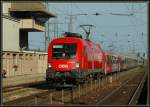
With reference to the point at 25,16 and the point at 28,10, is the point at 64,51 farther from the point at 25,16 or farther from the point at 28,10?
the point at 25,16

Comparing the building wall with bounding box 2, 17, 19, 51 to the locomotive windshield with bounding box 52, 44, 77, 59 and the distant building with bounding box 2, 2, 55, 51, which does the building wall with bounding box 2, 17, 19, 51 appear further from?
the locomotive windshield with bounding box 52, 44, 77, 59

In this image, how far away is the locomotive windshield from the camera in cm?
2672

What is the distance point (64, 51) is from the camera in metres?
26.9

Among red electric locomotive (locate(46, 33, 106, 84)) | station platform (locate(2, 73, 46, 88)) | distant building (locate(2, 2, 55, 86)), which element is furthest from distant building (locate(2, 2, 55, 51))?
red electric locomotive (locate(46, 33, 106, 84))

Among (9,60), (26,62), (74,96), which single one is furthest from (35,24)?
(74,96)

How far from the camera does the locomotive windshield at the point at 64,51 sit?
2672cm

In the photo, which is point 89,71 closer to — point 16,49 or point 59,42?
point 59,42

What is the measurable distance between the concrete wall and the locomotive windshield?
2444 cm

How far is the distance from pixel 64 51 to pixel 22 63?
32.8m

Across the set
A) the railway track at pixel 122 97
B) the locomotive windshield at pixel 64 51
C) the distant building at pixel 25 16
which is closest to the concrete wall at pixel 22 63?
the distant building at pixel 25 16

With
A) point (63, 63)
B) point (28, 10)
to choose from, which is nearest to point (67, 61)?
point (63, 63)

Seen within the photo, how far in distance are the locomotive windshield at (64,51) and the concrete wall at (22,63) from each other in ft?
80.2

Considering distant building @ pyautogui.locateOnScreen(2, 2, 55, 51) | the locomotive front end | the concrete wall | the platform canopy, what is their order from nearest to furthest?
the locomotive front end < the concrete wall < distant building @ pyautogui.locateOnScreen(2, 2, 55, 51) < the platform canopy

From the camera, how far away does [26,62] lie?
200ft
